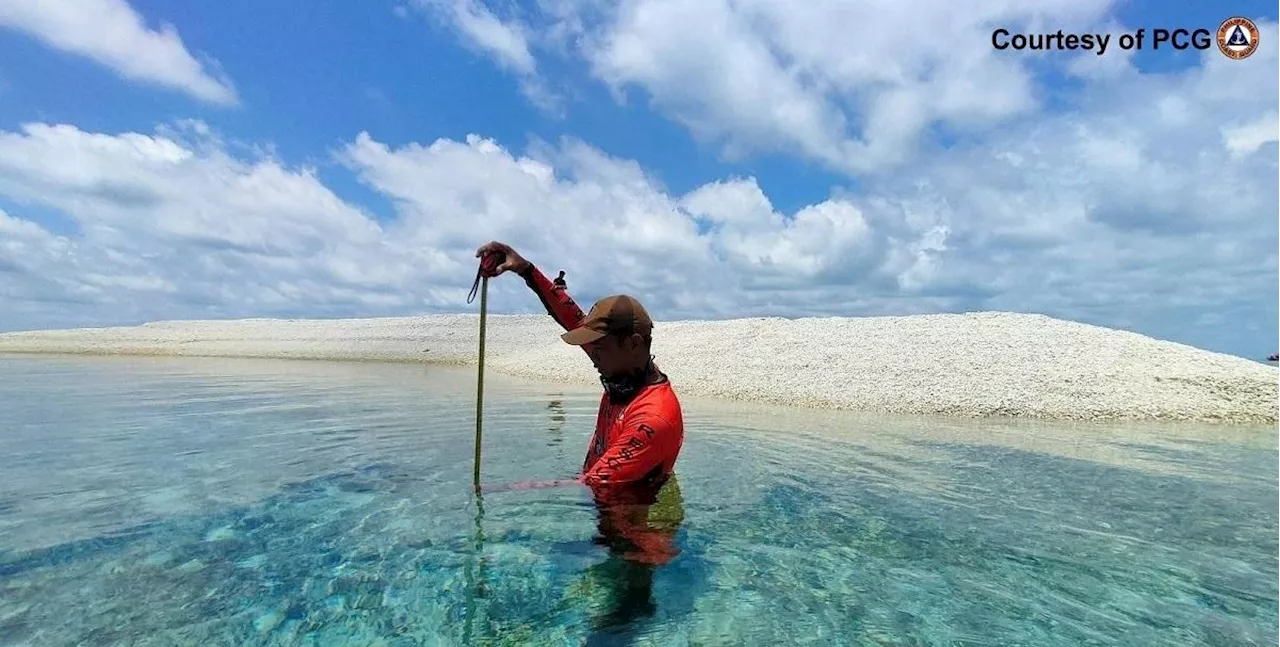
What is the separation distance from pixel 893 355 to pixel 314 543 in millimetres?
25593

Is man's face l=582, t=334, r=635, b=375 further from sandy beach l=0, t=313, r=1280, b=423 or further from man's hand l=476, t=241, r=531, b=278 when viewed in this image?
sandy beach l=0, t=313, r=1280, b=423

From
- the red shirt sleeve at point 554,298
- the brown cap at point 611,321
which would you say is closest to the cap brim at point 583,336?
the brown cap at point 611,321

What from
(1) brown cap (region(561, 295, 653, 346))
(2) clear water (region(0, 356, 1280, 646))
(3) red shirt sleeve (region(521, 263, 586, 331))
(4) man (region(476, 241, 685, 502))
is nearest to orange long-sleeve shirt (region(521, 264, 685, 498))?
(4) man (region(476, 241, 685, 502))

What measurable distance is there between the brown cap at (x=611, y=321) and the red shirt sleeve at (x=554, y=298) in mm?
1374

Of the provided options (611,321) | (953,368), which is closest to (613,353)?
(611,321)

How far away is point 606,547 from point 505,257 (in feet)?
10.1

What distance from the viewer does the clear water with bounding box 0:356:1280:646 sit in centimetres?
514

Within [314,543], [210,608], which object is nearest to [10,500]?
[314,543]

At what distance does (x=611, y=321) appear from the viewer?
5734 millimetres

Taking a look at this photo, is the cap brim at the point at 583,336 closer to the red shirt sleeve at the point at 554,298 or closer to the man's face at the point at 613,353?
the man's face at the point at 613,353

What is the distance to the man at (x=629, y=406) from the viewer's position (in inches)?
223

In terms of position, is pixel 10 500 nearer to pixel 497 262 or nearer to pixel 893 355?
pixel 497 262

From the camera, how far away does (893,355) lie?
28.2 meters

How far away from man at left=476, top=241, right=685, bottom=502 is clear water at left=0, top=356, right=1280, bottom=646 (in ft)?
2.77
